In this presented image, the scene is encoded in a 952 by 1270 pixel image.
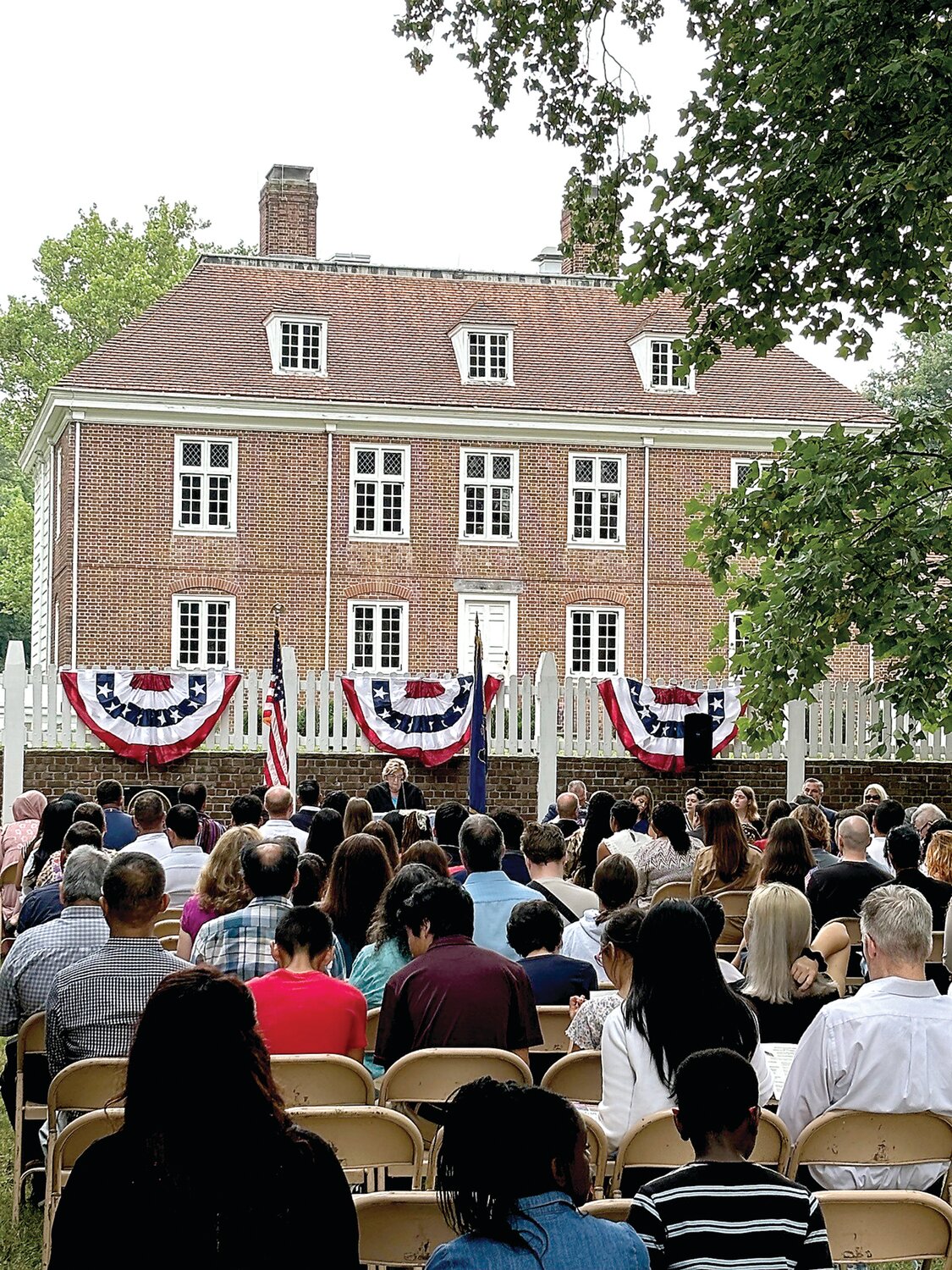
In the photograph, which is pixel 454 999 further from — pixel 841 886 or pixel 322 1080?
pixel 841 886

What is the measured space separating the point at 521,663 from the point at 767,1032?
29188 mm

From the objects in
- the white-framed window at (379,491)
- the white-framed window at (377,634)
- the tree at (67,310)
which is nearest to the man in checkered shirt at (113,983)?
the white-framed window at (377,634)

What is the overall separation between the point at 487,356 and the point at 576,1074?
32.5 m

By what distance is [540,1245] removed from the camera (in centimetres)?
323

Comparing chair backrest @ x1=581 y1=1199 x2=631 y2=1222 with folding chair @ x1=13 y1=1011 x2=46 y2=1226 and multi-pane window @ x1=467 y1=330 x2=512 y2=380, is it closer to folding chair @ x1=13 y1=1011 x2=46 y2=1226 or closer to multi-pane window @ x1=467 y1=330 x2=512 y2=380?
folding chair @ x1=13 y1=1011 x2=46 y2=1226

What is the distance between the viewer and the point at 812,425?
3753 cm

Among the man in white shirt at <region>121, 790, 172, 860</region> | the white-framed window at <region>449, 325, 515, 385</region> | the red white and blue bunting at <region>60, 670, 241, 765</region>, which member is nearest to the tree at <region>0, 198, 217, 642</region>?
the white-framed window at <region>449, 325, 515, 385</region>

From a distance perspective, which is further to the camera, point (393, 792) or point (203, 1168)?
point (393, 792)

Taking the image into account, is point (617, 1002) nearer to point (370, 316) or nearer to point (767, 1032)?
point (767, 1032)

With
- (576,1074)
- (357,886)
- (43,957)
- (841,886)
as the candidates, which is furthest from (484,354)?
(576,1074)

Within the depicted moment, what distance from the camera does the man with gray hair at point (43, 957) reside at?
22.6 ft

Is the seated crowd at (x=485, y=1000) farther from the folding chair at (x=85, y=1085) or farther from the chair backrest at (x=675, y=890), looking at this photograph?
the folding chair at (x=85, y=1085)

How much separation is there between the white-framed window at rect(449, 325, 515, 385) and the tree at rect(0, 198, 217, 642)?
22.7m

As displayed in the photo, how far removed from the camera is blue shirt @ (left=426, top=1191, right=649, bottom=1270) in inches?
127
